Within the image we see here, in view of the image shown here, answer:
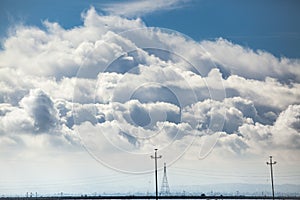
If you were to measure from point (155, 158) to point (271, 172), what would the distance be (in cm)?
3842

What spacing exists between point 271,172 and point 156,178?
39645mm

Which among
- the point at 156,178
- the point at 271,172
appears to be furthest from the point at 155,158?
the point at 271,172

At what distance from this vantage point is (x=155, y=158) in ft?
349

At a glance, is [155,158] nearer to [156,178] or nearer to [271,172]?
[156,178]

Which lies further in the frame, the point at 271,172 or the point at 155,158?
the point at 271,172

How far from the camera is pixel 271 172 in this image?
421 feet

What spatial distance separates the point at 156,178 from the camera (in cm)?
10325

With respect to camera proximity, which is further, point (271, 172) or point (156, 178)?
point (271, 172)

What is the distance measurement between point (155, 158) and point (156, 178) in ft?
16.1
